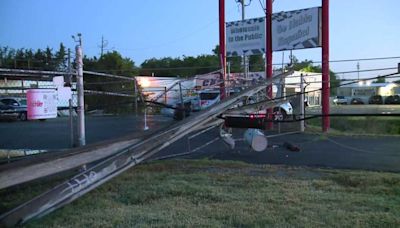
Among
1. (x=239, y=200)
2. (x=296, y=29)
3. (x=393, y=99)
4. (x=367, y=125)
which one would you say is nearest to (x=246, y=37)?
(x=296, y=29)

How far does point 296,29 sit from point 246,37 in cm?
283

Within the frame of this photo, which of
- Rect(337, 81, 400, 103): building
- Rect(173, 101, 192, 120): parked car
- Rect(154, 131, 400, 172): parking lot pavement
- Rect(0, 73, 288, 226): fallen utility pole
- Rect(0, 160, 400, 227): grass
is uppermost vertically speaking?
Rect(337, 81, 400, 103): building

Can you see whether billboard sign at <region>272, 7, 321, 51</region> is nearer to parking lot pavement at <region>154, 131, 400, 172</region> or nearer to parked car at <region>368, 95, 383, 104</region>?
parking lot pavement at <region>154, 131, 400, 172</region>

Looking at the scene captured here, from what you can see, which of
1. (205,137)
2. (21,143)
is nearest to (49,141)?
(21,143)

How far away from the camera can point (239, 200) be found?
21.9 feet

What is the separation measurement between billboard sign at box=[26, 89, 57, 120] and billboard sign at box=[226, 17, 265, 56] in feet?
47.9

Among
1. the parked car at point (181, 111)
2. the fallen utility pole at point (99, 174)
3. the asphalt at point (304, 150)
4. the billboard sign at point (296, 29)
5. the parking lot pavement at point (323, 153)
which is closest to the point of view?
the fallen utility pole at point (99, 174)

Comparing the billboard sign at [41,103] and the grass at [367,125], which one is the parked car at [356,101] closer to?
the grass at [367,125]

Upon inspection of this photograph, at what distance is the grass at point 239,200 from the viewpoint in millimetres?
5652

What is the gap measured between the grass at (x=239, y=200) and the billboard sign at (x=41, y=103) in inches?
66.9

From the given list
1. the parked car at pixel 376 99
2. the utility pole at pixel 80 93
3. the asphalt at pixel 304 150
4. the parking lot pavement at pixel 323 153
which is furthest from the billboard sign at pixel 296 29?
the parked car at pixel 376 99

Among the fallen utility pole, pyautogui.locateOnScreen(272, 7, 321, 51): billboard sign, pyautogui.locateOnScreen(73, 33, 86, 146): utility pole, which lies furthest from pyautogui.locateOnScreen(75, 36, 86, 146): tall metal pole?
pyautogui.locateOnScreen(272, 7, 321, 51): billboard sign

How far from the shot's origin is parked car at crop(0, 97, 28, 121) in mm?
27969

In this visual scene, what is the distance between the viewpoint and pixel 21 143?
50.1ft
